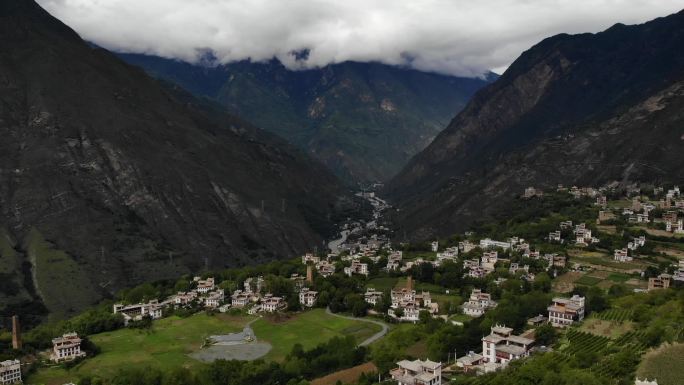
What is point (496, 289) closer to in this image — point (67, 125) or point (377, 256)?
point (377, 256)

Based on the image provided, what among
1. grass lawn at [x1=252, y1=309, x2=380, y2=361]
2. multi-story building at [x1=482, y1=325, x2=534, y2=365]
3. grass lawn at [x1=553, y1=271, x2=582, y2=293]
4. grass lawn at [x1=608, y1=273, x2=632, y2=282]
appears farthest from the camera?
grass lawn at [x1=608, y1=273, x2=632, y2=282]

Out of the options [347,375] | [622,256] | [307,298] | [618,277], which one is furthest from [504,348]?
[622,256]

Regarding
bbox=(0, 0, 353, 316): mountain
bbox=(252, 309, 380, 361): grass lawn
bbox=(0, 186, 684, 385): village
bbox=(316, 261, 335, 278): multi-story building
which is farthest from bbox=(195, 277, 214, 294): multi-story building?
bbox=(0, 0, 353, 316): mountain

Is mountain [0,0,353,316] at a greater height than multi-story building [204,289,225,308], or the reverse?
mountain [0,0,353,316]

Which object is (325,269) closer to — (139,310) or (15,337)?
(139,310)

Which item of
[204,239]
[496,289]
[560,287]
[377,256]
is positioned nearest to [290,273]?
[377,256]

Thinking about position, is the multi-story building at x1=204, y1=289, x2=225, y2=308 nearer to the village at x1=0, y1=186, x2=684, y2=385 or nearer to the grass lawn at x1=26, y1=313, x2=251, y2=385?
the village at x1=0, y1=186, x2=684, y2=385

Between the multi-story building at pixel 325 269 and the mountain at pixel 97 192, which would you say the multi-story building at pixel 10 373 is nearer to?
the multi-story building at pixel 325 269

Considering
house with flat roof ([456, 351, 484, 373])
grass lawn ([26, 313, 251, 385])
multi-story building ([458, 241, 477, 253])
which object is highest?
multi-story building ([458, 241, 477, 253])
